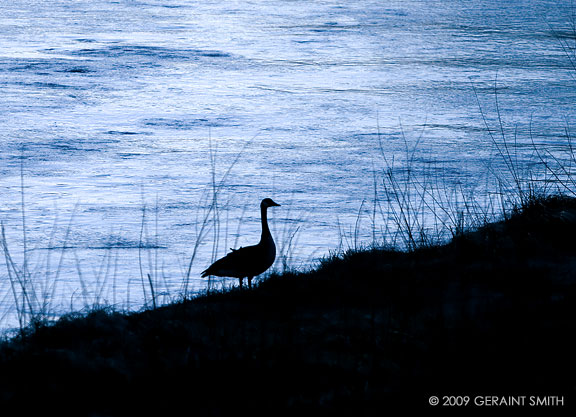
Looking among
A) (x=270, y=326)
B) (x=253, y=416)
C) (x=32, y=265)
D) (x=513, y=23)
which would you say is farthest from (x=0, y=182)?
(x=513, y=23)

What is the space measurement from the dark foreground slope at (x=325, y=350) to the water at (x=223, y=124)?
95cm

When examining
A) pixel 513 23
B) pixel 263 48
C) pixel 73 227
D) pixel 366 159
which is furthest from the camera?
pixel 513 23

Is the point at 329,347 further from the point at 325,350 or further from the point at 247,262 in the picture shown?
the point at 247,262

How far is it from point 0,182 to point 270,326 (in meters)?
5.97

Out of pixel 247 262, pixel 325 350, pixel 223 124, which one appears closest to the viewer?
pixel 325 350

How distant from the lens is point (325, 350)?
378 cm

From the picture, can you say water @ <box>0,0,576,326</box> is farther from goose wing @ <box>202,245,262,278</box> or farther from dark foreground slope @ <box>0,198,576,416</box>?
dark foreground slope @ <box>0,198,576,416</box>

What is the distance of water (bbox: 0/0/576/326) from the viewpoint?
7.32 m

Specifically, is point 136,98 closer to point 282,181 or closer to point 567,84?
point 282,181

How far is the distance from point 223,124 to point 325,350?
8.87 metres

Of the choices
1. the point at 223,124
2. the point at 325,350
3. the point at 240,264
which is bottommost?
the point at 325,350

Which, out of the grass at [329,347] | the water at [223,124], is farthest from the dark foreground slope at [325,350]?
the water at [223,124]

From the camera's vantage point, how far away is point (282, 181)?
31.0 feet

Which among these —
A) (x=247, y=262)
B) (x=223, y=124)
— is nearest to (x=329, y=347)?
(x=247, y=262)
